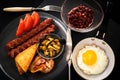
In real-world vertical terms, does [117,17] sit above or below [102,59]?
above

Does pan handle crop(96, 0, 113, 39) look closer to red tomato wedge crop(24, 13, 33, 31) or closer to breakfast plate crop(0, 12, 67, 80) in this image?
breakfast plate crop(0, 12, 67, 80)

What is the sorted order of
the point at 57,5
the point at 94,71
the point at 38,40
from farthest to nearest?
the point at 57,5 < the point at 38,40 < the point at 94,71

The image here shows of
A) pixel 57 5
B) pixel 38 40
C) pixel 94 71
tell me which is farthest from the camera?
pixel 57 5

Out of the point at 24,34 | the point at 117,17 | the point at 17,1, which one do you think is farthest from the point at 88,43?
the point at 17,1

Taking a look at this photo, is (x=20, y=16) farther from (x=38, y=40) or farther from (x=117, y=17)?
(x=117, y=17)

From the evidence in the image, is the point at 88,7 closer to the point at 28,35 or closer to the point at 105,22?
the point at 105,22

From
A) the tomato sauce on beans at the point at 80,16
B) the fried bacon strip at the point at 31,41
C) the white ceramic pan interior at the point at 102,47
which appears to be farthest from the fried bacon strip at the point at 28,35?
the white ceramic pan interior at the point at 102,47
